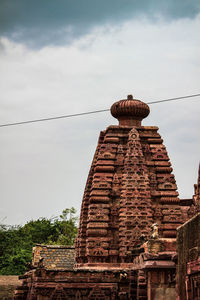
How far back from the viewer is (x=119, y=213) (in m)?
20.8

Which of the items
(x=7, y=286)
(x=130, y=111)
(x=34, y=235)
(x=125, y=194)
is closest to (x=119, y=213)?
(x=125, y=194)

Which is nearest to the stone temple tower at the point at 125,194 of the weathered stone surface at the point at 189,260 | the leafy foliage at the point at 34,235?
the weathered stone surface at the point at 189,260

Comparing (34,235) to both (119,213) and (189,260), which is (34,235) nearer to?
(119,213)

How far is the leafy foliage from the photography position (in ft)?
141

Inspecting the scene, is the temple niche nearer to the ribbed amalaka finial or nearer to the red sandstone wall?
the ribbed amalaka finial

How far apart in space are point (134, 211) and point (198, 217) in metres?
11.2

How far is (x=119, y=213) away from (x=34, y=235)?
30.5 meters

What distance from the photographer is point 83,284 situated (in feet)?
54.5

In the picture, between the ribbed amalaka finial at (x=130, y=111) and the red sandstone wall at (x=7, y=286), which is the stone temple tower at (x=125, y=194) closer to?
the ribbed amalaka finial at (x=130, y=111)

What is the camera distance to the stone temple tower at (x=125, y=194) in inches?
792

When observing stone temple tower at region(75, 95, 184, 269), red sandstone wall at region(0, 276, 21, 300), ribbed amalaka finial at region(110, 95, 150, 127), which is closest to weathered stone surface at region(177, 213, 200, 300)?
stone temple tower at region(75, 95, 184, 269)

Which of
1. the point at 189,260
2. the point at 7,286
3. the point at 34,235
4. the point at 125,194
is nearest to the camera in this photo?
the point at 189,260

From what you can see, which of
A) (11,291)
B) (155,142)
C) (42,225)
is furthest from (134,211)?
(42,225)

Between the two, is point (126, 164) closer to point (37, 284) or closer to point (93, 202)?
point (93, 202)
